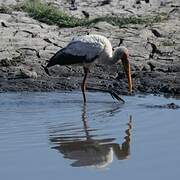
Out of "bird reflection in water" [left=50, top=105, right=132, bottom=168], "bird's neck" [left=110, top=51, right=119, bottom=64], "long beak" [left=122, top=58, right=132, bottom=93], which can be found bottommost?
"bird reflection in water" [left=50, top=105, right=132, bottom=168]

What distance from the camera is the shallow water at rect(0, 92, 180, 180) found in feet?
25.9

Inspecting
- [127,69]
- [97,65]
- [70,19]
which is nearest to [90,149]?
[127,69]

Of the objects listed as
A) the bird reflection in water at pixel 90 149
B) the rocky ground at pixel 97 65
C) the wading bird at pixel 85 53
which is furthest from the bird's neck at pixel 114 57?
the bird reflection in water at pixel 90 149

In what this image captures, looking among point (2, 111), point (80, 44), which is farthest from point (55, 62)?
point (2, 111)

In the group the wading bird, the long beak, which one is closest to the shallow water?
the long beak

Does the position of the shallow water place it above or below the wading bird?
below

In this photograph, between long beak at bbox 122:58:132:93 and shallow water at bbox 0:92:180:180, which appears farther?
long beak at bbox 122:58:132:93

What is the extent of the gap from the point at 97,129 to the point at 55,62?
2.47 meters

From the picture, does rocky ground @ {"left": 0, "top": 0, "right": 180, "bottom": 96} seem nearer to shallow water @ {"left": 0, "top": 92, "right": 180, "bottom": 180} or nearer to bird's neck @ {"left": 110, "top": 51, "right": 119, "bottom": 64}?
bird's neck @ {"left": 110, "top": 51, "right": 119, "bottom": 64}

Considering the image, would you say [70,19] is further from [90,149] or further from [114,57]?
[90,149]

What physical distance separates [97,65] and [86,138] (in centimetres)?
444

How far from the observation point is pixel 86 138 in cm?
936

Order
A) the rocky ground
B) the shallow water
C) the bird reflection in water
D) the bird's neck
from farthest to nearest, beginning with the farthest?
the rocky ground < the bird's neck < the bird reflection in water < the shallow water

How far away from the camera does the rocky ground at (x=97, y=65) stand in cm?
1280
